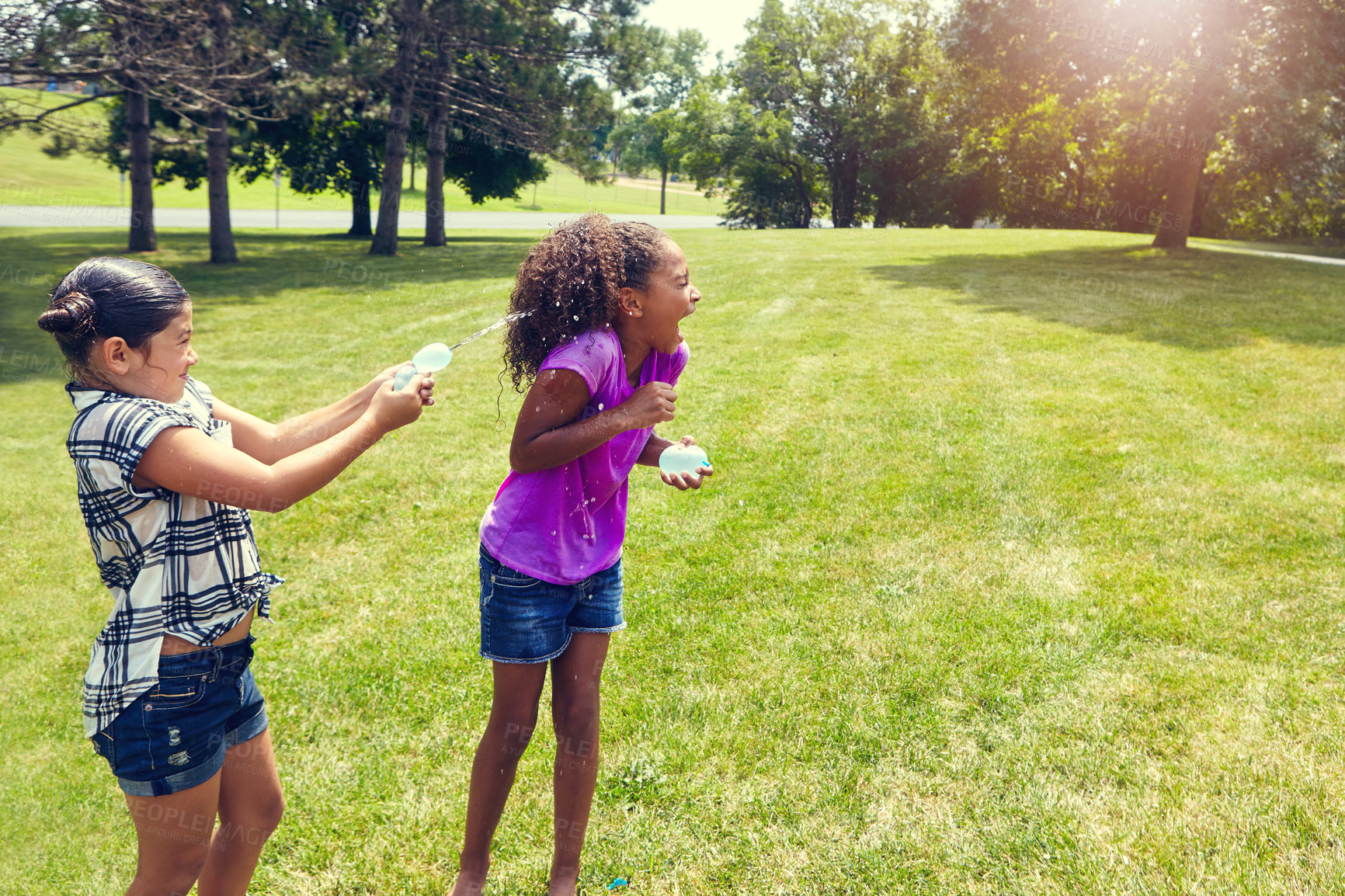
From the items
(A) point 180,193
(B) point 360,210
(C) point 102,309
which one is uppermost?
(A) point 180,193

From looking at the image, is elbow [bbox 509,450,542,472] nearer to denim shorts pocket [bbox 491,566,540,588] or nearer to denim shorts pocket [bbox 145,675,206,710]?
denim shorts pocket [bbox 491,566,540,588]

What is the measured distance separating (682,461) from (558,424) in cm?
48

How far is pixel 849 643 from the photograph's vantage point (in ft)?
14.2

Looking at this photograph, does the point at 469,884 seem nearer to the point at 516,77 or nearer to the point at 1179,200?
the point at 1179,200

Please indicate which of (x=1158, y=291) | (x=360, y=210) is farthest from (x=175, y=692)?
(x=360, y=210)

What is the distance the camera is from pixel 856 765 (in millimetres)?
3438

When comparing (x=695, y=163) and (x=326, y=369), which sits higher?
(x=695, y=163)

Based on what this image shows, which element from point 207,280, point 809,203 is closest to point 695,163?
point 809,203

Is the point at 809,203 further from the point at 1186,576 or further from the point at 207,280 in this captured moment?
the point at 1186,576

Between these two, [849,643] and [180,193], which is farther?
[180,193]

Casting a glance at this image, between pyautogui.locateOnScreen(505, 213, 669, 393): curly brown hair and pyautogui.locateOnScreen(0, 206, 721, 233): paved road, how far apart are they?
822 inches

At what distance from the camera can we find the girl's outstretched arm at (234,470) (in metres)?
1.83

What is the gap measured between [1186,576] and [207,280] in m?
17.5

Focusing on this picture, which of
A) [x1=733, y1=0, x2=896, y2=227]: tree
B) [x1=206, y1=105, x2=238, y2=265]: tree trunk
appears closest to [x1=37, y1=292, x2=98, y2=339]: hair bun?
[x1=206, y1=105, x2=238, y2=265]: tree trunk
